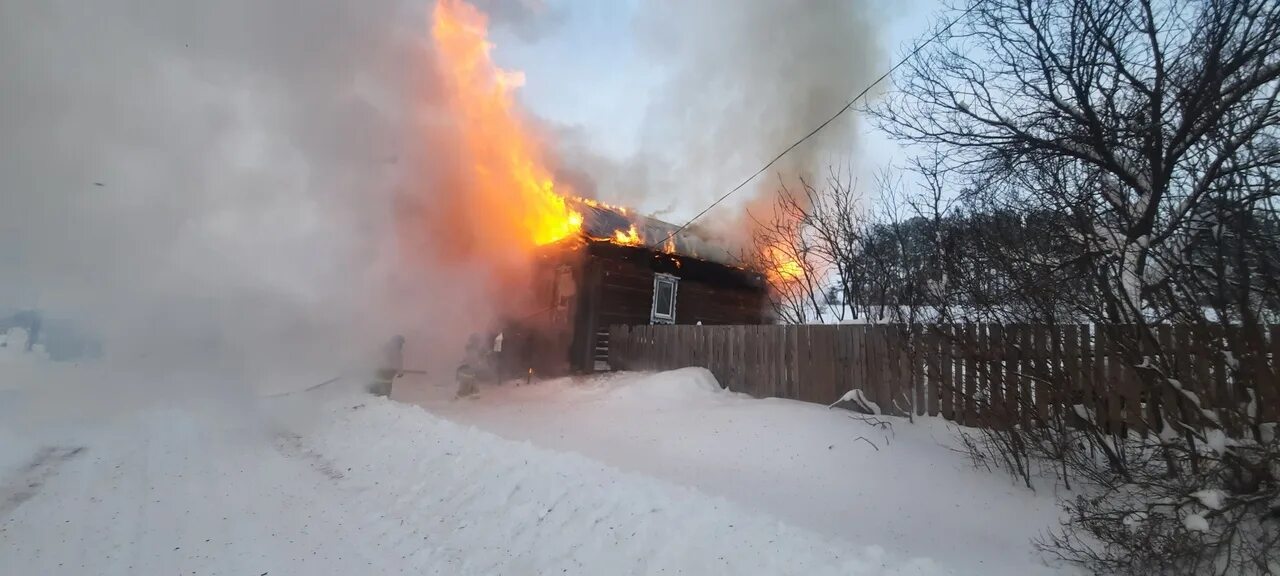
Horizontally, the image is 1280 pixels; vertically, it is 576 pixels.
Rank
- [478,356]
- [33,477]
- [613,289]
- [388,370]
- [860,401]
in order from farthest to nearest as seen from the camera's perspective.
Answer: [478,356] → [613,289] → [388,370] → [860,401] → [33,477]

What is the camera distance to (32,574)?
3932mm

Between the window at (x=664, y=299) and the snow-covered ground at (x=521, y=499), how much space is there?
7.85m

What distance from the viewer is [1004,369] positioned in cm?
484

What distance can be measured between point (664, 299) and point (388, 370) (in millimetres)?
7552

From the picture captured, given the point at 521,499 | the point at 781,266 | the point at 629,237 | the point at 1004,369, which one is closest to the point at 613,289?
the point at 629,237

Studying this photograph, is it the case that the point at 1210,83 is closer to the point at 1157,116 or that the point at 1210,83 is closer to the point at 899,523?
the point at 1157,116

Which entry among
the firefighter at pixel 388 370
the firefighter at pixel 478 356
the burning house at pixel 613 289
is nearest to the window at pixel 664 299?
the burning house at pixel 613 289

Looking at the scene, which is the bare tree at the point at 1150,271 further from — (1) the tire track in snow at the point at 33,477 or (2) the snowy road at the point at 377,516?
(1) the tire track in snow at the point at 33,477

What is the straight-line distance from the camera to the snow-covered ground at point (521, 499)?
12.8 ft

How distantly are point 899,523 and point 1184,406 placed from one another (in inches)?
69.9

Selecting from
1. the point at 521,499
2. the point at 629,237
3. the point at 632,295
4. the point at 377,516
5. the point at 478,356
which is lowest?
the point at 377,516

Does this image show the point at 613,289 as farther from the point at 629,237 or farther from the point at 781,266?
the point at 781,266

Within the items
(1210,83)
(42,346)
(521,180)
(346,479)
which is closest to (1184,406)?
(1210,83)

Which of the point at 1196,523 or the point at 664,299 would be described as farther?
the point at 664,299
